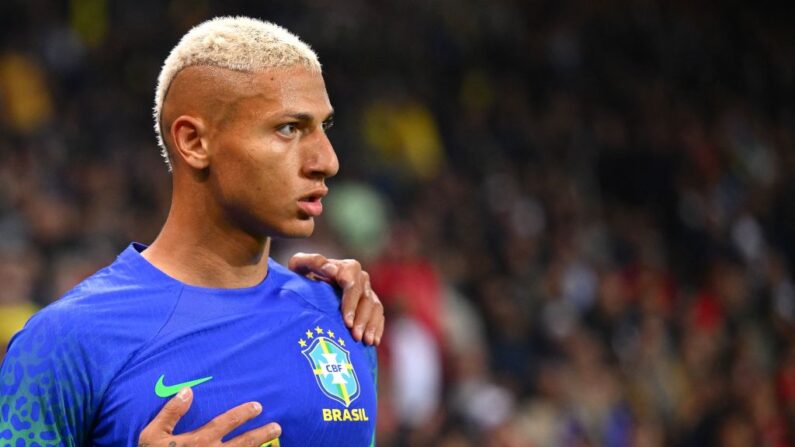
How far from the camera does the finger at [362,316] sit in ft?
9.89

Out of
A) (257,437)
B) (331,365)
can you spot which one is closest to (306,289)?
(331,365)

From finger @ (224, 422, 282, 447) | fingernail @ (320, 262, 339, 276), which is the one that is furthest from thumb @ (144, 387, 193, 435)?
fingernail @ (320, 262, 339, 276)

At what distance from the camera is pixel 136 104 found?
431 inches

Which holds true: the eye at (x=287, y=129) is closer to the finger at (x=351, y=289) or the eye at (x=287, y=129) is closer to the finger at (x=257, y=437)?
the finger at (x=351, y=289)

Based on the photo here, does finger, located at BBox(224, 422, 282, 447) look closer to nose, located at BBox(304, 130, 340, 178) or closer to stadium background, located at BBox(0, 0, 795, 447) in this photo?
nose, located at BBox(304, 130, 340, 178)

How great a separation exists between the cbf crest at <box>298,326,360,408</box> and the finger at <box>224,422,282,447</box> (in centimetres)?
18

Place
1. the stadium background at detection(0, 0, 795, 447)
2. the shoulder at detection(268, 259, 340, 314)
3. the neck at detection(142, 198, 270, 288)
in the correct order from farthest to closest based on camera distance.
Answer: the stadium background at detection(0, 0, 795, 447), the shoulder at detection(268, 259, 340, 314), the neck at detection(142, 198, 270, 288)

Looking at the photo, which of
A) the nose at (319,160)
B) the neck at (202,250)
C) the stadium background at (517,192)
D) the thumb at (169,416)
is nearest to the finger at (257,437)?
the thumb at (169,416)

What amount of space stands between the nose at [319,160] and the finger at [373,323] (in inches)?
18.1

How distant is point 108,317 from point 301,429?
0.47m

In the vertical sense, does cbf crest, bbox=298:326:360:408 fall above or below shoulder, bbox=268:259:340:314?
below

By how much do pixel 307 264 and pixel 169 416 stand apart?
2.53 ft

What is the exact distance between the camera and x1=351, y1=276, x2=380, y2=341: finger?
9.89ft

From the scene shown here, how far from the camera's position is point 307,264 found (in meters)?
3.22
